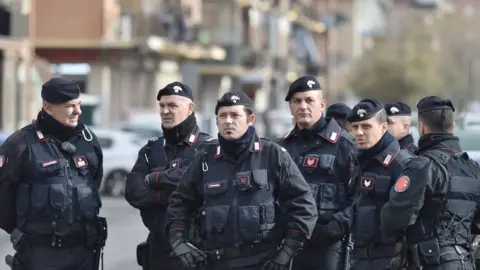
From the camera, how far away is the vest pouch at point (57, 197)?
8820 millimetres

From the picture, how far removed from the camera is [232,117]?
8.06 m

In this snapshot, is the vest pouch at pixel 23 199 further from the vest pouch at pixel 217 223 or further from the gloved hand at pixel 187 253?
the vest pouch at pixel 217 223

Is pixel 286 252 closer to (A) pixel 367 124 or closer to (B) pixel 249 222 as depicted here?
(B) pixel 249 222

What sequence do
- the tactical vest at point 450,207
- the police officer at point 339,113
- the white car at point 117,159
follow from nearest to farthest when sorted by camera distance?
1. the tactical vest at point 450,207
2. the police officer at point 339,113
3. the white car at point 117,159

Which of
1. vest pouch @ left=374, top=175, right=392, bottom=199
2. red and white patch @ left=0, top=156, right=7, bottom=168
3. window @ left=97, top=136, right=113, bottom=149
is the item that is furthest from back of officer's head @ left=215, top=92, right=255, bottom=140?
window @ left=97, top=136, right=113, bottom=149

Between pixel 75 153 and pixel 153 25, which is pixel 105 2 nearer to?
pixel 153 25

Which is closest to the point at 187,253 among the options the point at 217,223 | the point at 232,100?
the point at 217,223

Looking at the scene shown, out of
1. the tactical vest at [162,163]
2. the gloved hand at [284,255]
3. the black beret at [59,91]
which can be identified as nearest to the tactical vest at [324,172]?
the tactical vest at [162,163]

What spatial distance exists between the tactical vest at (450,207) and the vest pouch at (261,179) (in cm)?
101

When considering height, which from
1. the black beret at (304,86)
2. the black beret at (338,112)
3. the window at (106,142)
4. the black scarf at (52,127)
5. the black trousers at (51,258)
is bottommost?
the window at (106,142)

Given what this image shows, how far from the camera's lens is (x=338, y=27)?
4040 inches

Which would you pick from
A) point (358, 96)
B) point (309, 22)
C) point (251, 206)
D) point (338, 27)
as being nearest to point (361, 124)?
point (251, 206)

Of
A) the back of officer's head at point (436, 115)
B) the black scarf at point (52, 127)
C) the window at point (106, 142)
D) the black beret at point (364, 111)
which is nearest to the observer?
the back of officer's head at point (436, 115)

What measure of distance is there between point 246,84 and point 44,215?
58792 millimetres
